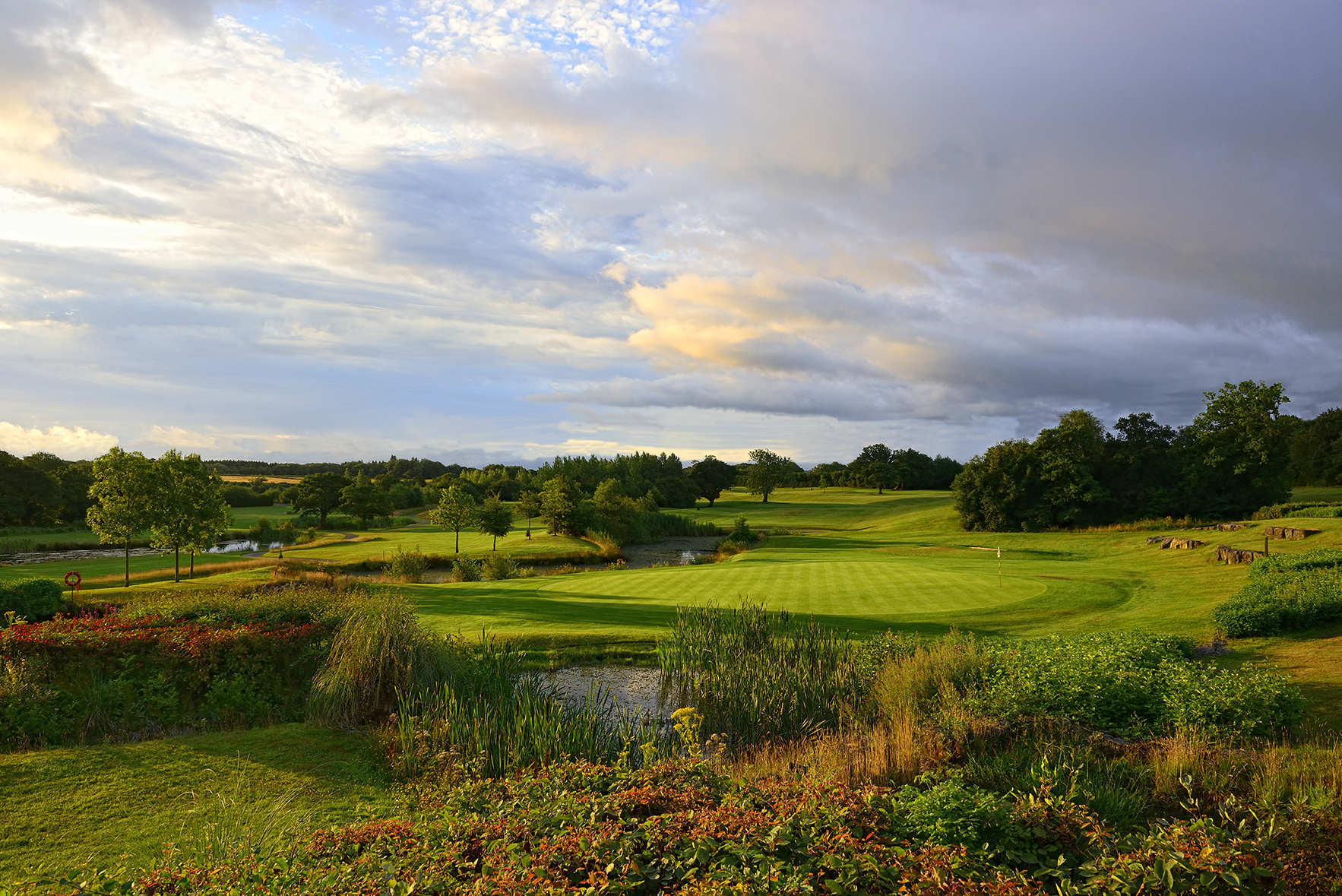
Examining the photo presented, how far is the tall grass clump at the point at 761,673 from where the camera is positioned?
29.7 feet

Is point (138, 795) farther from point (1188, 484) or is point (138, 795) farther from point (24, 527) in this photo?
point (24, 527)

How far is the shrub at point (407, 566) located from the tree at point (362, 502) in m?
21.9

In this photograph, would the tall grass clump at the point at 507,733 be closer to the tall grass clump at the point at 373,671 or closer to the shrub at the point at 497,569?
the tall grass clump at the point at 373,671

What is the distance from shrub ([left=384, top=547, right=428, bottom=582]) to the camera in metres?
31.6

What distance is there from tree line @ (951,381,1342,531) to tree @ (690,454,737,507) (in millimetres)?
45431

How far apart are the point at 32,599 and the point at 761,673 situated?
1654cm

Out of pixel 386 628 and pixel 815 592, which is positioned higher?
pixel 386 628

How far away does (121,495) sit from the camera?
2694 centimetres

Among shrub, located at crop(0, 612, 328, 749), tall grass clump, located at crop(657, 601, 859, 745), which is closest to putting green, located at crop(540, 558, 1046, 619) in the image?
tall grass clump, located at crop(657, 601, 859, 745)

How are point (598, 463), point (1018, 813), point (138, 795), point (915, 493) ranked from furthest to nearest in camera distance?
point (598, 463), point (915, 493), point (138, 795), point (1018, 813)

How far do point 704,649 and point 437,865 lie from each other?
6.84 meters

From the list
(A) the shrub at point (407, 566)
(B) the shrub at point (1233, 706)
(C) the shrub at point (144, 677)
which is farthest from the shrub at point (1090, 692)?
(A) the shrub at point (407, 566)

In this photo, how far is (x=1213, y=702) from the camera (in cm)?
715

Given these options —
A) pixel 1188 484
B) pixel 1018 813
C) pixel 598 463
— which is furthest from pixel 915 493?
pixel 1018 813
